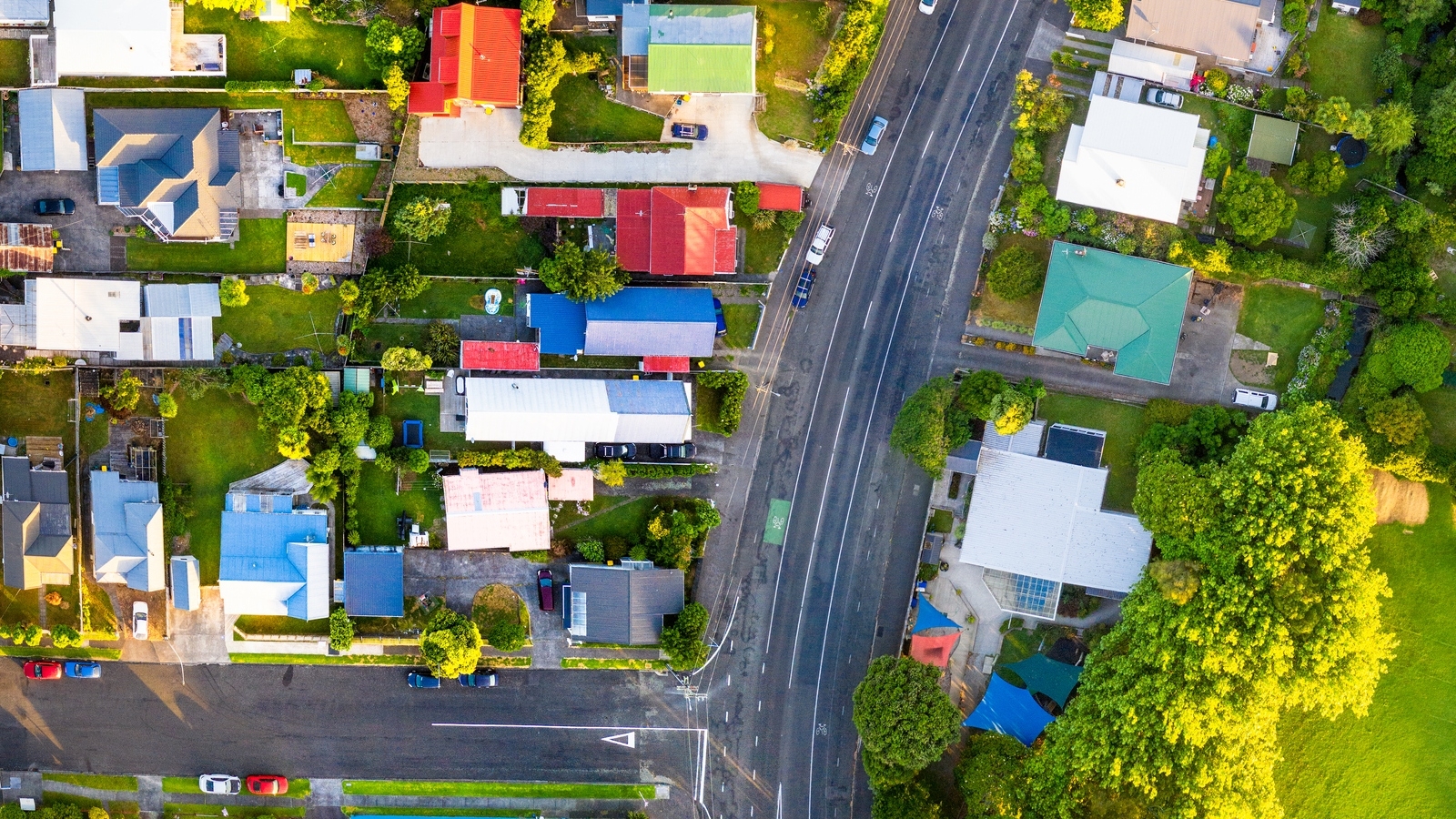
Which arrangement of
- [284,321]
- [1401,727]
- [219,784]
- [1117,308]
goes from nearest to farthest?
[1117,308] < [284,321] < [219,784] < [1401,727]

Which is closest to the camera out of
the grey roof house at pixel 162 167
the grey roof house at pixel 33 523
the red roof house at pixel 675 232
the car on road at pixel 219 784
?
the grey roof house at pixel 162 167

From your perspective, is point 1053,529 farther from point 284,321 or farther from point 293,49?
point 293,49

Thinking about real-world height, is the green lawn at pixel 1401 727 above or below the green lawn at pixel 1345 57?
below

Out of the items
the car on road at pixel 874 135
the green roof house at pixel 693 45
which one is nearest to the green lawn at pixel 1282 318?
the car on road at pixel 874 135

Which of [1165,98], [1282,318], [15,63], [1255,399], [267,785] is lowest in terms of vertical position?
[267,785]

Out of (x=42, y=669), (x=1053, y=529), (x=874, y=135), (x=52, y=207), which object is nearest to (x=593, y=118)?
(x=874, y=135)

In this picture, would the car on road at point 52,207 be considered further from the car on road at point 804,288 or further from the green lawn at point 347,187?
the car on road at point 804,288
